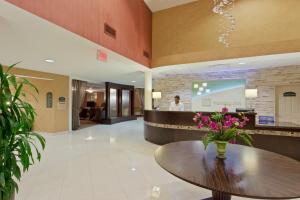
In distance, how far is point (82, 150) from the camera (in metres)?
4.95

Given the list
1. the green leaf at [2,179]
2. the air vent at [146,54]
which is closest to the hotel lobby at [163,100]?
the green leaf at [2,179]

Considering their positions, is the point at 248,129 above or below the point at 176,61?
below

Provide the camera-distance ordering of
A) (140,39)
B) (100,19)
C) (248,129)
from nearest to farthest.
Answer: (100,19) → (248,129) → (140,39)

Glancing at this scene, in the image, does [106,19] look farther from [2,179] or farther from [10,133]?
[2,179]

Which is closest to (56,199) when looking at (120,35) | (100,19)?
(100,19)

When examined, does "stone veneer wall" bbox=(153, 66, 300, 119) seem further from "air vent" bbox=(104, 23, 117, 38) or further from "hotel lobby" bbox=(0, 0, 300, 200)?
"air vent" bbox=(104, 23, 117, 38)

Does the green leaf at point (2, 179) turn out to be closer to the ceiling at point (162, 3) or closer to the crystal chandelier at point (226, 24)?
the crystal chandelier at point (226, 24)

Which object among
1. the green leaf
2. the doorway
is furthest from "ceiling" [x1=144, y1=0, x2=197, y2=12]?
the green leaf

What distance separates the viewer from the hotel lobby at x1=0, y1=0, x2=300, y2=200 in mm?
1610

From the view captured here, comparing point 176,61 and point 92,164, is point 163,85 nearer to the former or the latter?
point 176,61

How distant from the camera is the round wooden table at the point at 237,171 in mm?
1202

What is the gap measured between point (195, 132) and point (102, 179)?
284 cm

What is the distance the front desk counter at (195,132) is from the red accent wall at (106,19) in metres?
2.05

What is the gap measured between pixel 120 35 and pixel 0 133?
358cm
